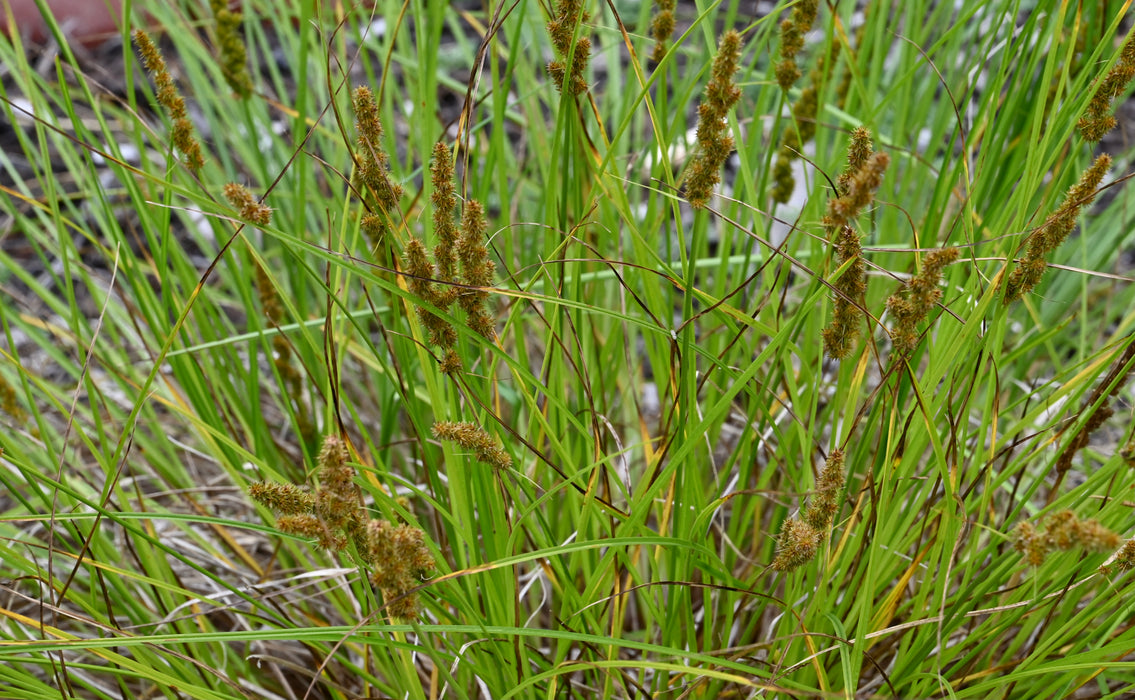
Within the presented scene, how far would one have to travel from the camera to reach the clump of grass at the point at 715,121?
80 cm

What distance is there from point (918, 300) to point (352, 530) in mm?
511

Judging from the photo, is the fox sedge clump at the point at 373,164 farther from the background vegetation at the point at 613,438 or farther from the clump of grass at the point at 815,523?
the clump of grass at the point at 815,523

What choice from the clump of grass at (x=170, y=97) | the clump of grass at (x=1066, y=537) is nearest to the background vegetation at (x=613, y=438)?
the clump of grass at (x=1066, y=537)

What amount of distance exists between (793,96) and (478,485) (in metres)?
1.49

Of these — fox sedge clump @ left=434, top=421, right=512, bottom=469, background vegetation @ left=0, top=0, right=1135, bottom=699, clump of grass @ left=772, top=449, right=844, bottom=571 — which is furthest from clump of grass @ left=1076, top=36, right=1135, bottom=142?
fox sedge clump @ left=434, top=421, right=512, bottom=469

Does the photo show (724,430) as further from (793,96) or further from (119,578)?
(119,578)

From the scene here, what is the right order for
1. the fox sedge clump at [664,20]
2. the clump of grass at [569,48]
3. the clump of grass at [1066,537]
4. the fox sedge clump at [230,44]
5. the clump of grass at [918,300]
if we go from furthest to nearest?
the fox sedge clump at [230,44]
the fox sedge clump at [664,20]
the clump of grass at [569,48]
the clump of grass at [918,300]
the clump of grass at [1066,537]

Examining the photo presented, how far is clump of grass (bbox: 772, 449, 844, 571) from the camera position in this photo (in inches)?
32.0

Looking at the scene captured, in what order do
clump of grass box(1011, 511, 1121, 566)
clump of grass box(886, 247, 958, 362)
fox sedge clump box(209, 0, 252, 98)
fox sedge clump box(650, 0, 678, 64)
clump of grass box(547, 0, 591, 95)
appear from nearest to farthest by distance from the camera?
clump of grass box(1011, 511, 1121, 566), clump of grass box(886, 247, 958, 362), clump of grass box(547, 0, 591, 95), fox sedge clump box(650, 0, 678, 64), fox sedge clump box(209, 0, 252, 98)

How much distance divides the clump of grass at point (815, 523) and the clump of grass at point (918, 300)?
0.38 feet

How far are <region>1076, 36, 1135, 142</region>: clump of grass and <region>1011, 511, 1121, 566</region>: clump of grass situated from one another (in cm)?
45

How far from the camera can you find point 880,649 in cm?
128

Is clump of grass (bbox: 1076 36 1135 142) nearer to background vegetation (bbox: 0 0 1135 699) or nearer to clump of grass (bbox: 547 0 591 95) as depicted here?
background vegetation (bbox: 0 0 1135 699)

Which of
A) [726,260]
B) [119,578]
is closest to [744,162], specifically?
[726,260]
